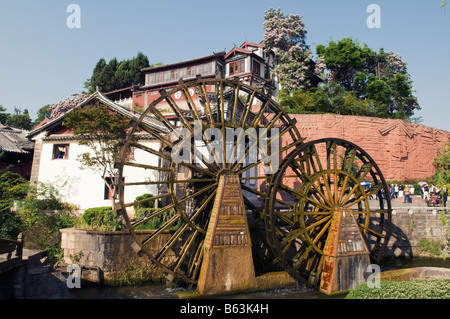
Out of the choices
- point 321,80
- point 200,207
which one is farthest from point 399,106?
point 200,207

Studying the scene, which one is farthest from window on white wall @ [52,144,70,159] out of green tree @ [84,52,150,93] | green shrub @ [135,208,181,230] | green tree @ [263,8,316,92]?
green tree @ [84,52,150,93]

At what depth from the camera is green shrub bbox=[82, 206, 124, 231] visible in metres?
13.8

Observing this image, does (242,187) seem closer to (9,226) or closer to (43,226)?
(43,226)

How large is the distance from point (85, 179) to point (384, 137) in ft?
74.8

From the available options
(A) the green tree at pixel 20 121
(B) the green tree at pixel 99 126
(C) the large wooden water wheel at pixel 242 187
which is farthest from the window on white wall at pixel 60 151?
(A) the green tree at pixel 20 121

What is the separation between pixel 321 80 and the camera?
3556 centimetres

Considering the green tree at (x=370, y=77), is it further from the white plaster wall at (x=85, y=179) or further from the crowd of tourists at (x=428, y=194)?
the white plaster wall at (x=85, y=179)

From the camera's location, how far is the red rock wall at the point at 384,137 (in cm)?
2692

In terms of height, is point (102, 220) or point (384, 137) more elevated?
point (384, 137)

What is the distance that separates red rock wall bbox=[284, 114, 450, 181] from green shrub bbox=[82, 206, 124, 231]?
659 inches

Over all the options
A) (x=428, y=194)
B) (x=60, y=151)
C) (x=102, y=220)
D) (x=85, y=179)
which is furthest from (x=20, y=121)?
(x=428, y=194)

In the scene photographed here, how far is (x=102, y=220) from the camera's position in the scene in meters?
14.9

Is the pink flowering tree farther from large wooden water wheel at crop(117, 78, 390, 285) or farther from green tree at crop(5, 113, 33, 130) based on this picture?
green tree at crop(5, 113, 33, 130)
